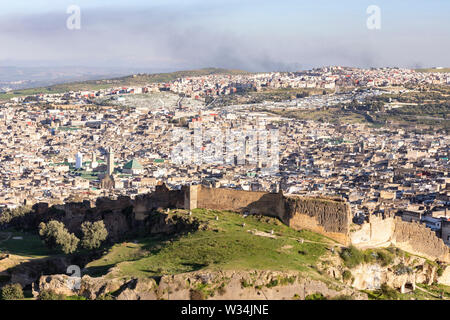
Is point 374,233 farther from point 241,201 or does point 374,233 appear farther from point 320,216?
point 241,201

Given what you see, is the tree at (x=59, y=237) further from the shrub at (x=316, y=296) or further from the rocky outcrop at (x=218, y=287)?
the shrub at (x=316, y=296)

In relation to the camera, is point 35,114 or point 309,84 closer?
point 35,114

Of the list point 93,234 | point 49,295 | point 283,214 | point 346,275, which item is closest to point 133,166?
point 93,234

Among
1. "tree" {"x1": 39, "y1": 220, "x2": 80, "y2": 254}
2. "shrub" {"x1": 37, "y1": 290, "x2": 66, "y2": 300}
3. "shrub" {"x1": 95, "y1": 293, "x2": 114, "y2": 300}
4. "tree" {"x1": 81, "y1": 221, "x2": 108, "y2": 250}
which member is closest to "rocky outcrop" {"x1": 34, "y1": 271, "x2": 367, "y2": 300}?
"shrub" {"x1": 95, "y1": 293, "x2": 114, "y2": 300}

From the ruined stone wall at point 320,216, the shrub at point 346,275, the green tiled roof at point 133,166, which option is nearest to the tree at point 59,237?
the ruined stone wall at point 320,216

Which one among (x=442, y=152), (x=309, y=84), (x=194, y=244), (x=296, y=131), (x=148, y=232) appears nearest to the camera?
(x=194, y=244)
